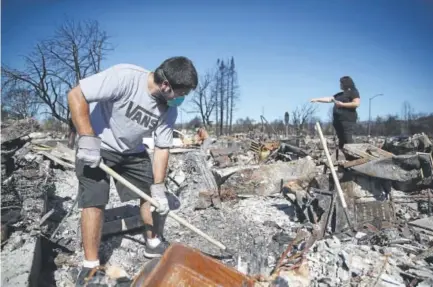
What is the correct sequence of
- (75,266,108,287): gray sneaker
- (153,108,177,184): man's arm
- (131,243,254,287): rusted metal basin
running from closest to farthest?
(131,243,254,287): rusted metal basin, (75,266,108,287): gray sneaker, (153,108,177,184): man's arm

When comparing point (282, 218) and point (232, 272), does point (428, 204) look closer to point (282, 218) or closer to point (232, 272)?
point (282, 218)

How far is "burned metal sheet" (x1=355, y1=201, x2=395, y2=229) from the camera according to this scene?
12.1 ft

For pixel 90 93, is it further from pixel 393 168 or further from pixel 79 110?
pixel 393 168

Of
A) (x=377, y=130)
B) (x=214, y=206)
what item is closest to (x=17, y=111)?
(x=214, y=206)

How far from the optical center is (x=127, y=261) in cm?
299

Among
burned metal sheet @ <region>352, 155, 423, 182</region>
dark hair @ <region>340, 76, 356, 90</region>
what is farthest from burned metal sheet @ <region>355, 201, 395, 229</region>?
dark hair @ <region>340, 76, 356, 90</region>

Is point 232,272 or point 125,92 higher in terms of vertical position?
point 125,92

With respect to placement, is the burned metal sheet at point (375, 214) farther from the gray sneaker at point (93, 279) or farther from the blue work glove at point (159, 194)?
the gray sneaker at point (93, 279)

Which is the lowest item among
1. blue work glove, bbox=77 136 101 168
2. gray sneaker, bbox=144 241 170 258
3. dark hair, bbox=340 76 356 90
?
gray sneaker, bbox=144 241 170 258

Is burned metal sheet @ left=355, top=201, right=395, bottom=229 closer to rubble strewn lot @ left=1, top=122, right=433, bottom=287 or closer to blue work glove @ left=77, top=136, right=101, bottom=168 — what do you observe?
rubble strewn lot @ left=1, top=122, right=433, bottom=287

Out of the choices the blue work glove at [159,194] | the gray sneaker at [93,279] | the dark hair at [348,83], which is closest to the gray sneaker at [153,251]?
the blue work glove at [159,194]

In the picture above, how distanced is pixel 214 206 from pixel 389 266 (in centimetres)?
244

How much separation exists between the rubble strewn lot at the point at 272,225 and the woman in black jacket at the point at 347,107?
2.45 ft

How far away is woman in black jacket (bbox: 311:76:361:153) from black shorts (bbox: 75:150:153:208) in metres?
3.38
